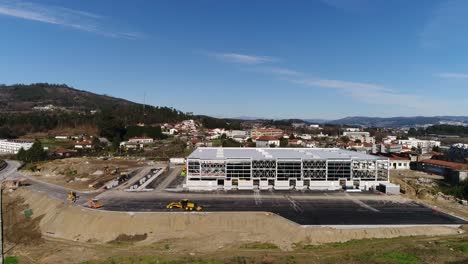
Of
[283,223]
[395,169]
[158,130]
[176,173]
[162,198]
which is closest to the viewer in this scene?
[283,223]

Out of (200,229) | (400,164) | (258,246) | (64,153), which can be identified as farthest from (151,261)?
(64,153)

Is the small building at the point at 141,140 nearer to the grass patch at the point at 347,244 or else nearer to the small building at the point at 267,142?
the small building at the point at 267,142

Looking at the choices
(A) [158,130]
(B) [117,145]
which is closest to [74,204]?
(B) [117,145]

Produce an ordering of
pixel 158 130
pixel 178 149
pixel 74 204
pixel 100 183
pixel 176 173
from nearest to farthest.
→ pixel 74 204, pixel 100 183, pixel 176 173, pixel 178 149, pixel 158 130

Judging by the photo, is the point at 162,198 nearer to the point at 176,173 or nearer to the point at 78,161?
the point at 176,173

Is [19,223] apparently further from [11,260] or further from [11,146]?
[11,146]

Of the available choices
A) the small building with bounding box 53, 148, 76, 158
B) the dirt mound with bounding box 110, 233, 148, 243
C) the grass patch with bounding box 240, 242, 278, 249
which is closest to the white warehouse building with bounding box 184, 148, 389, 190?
the dirt mound with bounding box 110, 233, 148, 243

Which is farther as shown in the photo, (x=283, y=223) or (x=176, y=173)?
(x=176, y=173)

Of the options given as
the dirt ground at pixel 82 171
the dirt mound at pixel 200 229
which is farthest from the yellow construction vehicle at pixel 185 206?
the dirt ground at pixel 82 171

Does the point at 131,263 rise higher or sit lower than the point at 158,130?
lower
